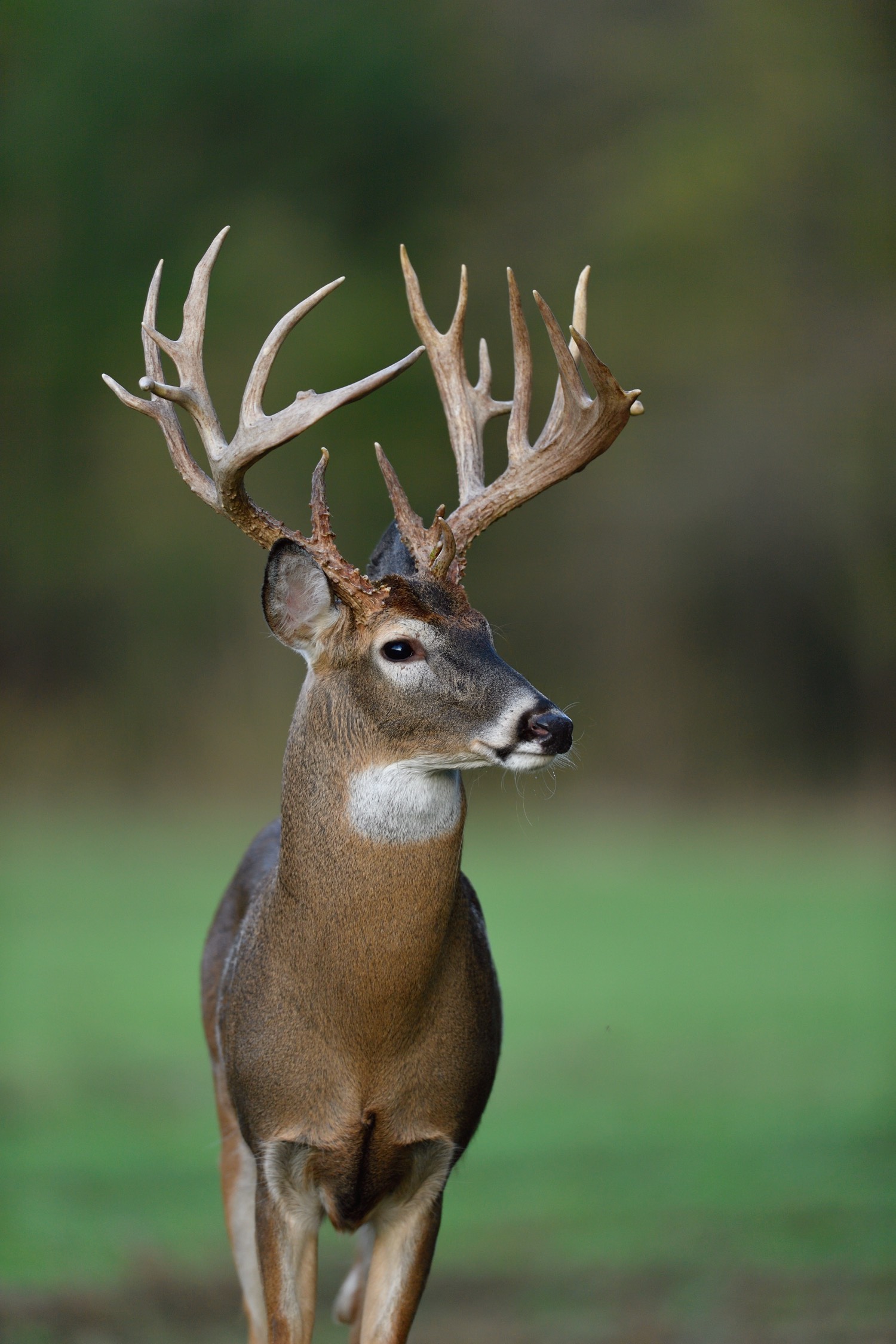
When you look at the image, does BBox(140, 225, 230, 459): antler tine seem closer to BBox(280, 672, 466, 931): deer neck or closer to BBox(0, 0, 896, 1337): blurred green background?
BBox(280, 672, 466, 931): deer neck

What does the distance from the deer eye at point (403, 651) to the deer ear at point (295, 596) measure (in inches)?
7.4

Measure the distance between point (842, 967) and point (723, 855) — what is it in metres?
4.46

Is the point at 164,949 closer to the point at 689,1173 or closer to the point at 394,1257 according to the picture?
the point at 689,1173

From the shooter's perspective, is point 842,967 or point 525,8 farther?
point 525,8

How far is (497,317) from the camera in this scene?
21094 mm

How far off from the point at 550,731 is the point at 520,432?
3.54 feet

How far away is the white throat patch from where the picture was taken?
12.3 ft

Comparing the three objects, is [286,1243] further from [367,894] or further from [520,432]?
[520,432]

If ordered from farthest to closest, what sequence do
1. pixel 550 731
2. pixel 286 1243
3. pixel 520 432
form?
pixel 520 432, pixel 286 1243, pixel 550 731

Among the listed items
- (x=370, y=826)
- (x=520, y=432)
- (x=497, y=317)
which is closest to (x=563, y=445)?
(x=520, y=432)

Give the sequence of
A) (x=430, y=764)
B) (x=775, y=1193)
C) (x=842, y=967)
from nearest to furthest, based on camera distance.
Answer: (x=430, y=764) < (x=775, y=1193) < (x=842, y=967)

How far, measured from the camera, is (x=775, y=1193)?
8.12 meters

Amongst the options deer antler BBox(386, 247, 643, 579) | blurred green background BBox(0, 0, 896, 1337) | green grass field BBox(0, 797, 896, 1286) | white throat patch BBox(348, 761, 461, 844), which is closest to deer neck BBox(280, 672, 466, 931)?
white throat patch BBox(348, 761, 461, 844)

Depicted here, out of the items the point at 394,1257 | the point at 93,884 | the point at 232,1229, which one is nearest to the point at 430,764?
the point at 394,1257
